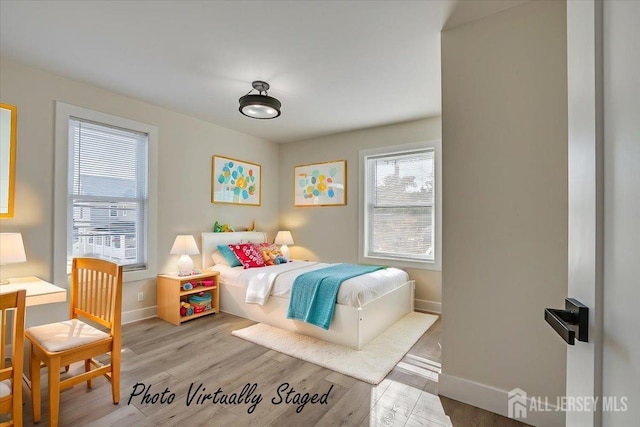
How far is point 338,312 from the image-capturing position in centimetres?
284

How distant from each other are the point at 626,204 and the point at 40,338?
2702mm

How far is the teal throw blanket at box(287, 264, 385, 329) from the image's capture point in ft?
9.42

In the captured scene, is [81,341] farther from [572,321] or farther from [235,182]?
[235,182]

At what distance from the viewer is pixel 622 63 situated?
0.51m

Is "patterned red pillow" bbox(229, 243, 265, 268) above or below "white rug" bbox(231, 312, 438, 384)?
above

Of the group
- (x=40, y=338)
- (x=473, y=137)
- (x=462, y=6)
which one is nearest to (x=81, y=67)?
(x=40, y=338)

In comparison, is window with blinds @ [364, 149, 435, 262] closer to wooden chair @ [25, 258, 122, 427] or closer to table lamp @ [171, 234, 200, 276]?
table lamp @ [171, 234, 200, 276]

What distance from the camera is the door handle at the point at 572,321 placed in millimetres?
→ 594

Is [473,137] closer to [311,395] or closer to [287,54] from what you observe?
[287,54]

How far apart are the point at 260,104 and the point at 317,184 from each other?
230 cm

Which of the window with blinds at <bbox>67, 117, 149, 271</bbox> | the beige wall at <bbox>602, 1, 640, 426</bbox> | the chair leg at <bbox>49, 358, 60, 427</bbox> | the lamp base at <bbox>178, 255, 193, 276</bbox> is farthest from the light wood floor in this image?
the beige wall at <bbox>602, 1, 640, 426</bbox>

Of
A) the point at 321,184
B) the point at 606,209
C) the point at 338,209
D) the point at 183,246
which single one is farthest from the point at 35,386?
the point at 321,184

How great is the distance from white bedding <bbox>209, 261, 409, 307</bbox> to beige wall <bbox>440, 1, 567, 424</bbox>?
0.93 meters

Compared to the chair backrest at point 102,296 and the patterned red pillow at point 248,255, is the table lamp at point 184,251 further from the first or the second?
the chair backrest at point 102,296
